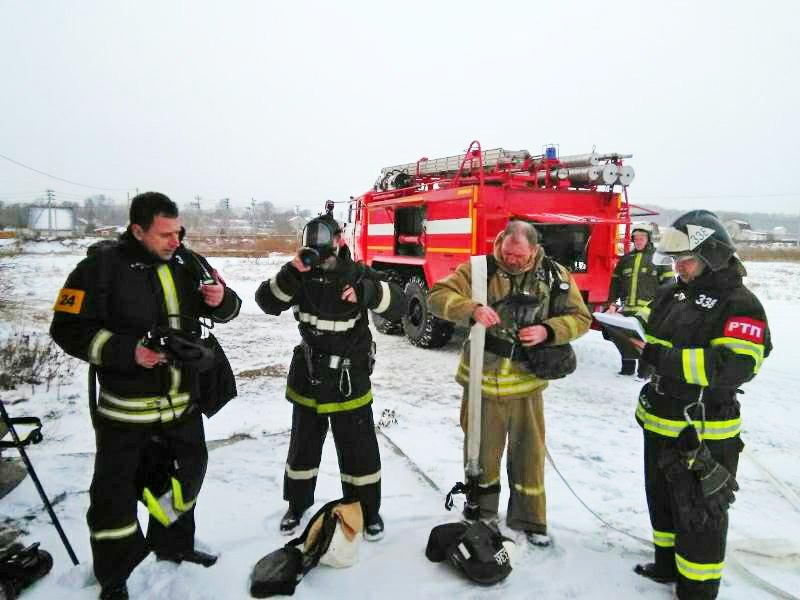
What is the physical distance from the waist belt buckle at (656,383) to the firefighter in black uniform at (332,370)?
136 cm

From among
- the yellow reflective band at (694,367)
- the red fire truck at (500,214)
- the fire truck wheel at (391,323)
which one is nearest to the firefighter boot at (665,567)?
the yellow reflective band at (694,367)

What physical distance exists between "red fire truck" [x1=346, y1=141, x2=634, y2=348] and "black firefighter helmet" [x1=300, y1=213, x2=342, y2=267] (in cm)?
356

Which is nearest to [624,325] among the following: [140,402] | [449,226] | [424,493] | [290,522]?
[424,493]

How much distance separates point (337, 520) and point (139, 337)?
48.6 inches

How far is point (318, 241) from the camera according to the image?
8.68 feet

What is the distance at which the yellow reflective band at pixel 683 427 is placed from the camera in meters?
2.26

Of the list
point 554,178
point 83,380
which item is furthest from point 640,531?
point 83,380

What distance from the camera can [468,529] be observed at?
2.49m

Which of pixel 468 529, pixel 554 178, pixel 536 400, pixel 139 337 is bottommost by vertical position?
pixel 468 529

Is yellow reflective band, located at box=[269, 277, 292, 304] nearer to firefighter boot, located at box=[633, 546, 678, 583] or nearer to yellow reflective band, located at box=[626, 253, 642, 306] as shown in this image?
firefighter boot, located at box=[633, 546, 678, 583]

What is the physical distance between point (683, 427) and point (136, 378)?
2418 millimetres

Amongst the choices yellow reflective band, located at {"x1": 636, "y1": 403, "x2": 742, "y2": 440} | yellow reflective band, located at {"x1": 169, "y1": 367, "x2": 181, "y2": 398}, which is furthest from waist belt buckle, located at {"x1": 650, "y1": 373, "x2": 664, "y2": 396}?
yellow reflective band, located at {"x1": 169, "y1": 367, "x2": 181, "y2": 398}

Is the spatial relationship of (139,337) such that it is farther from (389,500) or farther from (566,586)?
(566,586)

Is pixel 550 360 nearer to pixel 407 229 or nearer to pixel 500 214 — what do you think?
pixel 500 214
